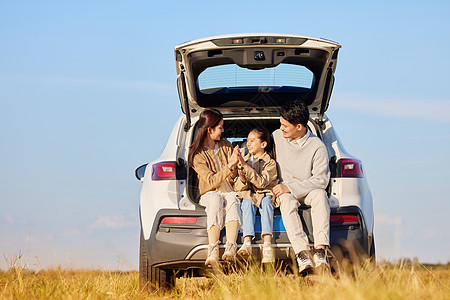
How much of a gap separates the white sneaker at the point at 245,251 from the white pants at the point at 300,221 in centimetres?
36

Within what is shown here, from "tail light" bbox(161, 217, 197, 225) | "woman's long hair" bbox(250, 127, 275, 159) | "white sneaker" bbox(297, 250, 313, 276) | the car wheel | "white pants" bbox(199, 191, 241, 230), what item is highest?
"woman's long hair" bbox(250, 127, 275, 159)

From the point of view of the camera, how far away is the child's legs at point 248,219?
206 inches

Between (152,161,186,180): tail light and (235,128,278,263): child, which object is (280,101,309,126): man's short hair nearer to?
(235,128,278,263): child

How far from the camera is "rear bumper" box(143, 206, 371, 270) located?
208 inches

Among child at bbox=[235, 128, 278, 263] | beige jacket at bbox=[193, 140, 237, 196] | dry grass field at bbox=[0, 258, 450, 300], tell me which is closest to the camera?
dry grass field at bbox=[0, 258, 450, 300]

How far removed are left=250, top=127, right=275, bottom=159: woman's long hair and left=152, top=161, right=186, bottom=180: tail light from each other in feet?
2.65

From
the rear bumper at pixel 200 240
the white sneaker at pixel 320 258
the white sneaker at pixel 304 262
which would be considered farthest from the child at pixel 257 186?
the white sneaker at pixel 320 258

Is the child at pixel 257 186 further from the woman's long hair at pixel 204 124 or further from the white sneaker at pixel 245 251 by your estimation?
the woman's long hair at pixel 204 124

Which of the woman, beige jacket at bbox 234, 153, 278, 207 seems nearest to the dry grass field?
the woman

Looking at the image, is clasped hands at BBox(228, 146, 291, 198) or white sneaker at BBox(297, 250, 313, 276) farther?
clasped hands at BBox(228, 146, 291, 198)

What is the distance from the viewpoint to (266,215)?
5258 millimetres

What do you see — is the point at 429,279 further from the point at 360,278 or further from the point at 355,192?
the point at 355,192

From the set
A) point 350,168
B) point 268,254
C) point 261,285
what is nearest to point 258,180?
point 268,254

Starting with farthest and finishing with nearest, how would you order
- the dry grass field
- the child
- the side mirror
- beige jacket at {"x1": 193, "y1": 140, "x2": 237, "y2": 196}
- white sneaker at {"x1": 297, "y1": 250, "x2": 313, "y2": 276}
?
the side mirror → beige jacket at {"x1": 193, "y1": 140, "x2": 237, "y2": 196} → the child → white sneaker at {"x1": 297, "y1": 250, "x2": 313, "y2": 276} → the dry grass field
